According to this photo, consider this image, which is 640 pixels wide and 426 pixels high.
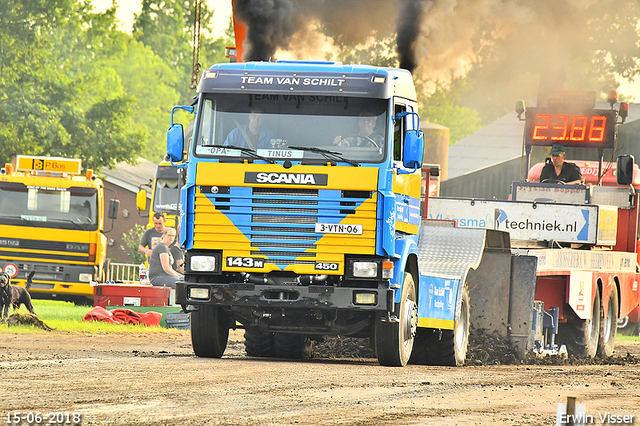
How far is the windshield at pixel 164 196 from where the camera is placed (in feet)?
90.0

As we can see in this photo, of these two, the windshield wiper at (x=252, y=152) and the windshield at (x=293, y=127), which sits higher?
the windshield at (x=293, y=127)

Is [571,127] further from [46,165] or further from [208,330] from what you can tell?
[46,165]

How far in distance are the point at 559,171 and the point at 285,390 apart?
10865 millimetres

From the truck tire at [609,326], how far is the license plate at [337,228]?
7.11 metres

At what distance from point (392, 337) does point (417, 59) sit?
9.51 metres

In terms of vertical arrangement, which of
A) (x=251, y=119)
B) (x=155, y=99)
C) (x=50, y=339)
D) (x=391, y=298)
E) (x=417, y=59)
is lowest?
(x=50, y=339)

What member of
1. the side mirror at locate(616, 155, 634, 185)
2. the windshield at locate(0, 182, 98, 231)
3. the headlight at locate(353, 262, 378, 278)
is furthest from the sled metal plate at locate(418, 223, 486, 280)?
the windshield at locate(0, 182, 98, 231)

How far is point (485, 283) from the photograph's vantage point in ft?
47.6

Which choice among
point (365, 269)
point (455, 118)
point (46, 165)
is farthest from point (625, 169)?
point (455, 118)

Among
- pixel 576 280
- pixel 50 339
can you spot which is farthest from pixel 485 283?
pixel 50 339

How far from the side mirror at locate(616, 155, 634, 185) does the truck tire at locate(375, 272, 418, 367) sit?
6.94 meters

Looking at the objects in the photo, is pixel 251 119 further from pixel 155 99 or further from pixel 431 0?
pixel 155 99

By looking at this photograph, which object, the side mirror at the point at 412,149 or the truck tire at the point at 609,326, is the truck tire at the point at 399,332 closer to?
the side mirror at the point at 412,149

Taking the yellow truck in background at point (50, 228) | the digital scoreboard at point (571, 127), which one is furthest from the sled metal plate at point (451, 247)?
the yellow truck in background at point (50, 228)
